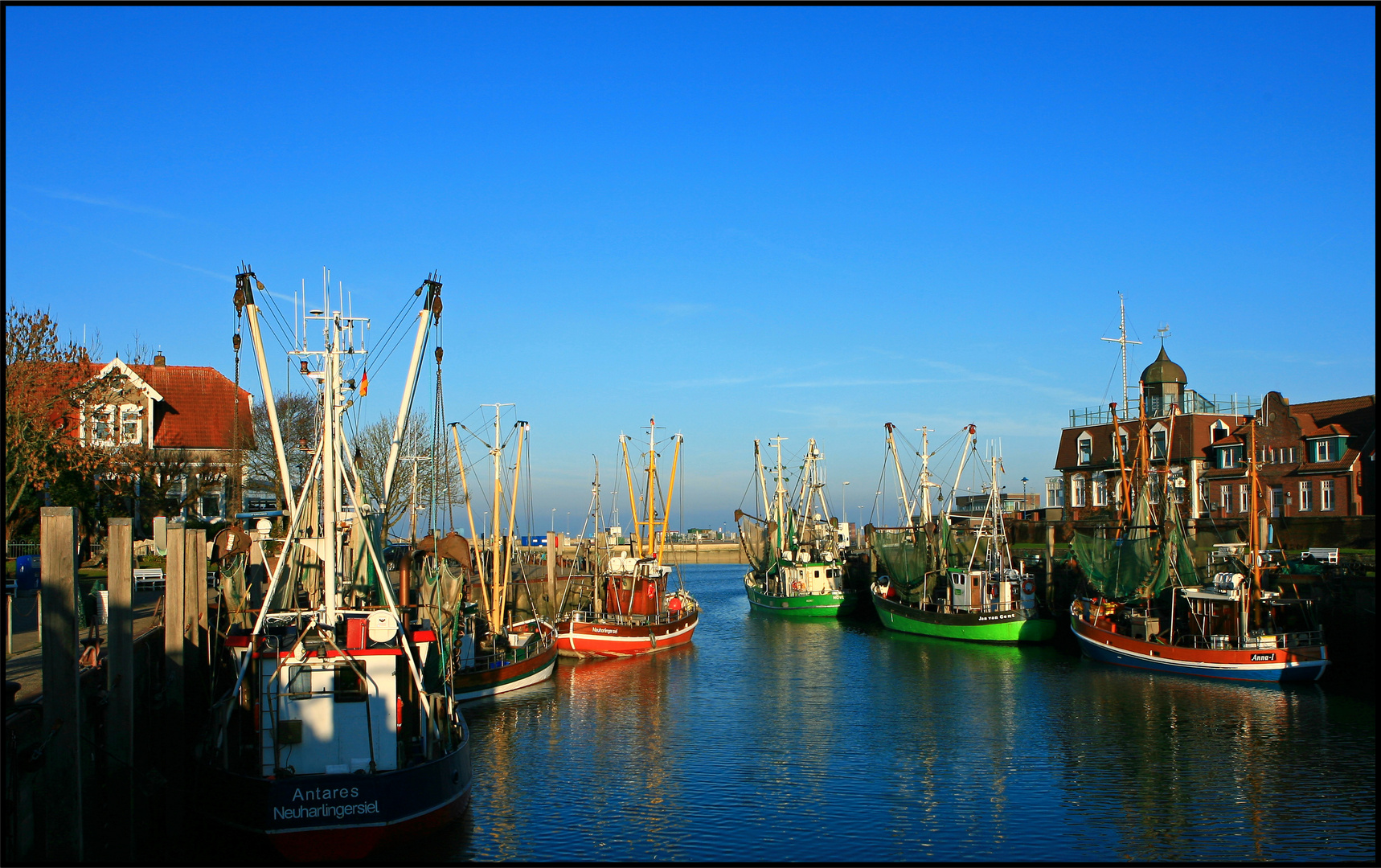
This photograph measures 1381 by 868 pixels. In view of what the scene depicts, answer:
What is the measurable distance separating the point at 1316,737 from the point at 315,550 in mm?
27817

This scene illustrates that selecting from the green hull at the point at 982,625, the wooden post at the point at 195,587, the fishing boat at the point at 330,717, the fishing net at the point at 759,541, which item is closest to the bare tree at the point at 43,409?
the wooden post at the point at 195,587

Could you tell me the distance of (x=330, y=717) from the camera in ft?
66.5

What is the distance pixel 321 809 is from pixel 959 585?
46157 mm

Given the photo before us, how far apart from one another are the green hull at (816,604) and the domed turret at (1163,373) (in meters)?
28.4

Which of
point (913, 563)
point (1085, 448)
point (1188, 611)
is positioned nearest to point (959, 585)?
point (913, 563)

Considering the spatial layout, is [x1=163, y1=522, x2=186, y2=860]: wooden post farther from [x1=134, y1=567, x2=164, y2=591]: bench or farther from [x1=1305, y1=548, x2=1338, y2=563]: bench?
[x1=1305, y1=548, x2=1338, y2=563]: bench

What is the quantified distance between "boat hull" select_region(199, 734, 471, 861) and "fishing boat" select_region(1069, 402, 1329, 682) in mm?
33456

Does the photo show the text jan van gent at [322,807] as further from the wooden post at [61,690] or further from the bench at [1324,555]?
the bench at [1324,555]

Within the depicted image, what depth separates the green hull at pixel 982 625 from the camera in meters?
55.1

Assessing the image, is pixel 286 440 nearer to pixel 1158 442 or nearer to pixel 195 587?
pixel 195 587

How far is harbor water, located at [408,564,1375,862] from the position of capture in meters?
22.0

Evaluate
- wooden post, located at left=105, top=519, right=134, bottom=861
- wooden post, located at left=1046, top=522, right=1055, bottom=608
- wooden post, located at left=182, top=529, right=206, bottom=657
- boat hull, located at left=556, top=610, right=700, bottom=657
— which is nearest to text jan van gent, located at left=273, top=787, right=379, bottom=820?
wooden post, located at left=105, top=519, right=134, bottom=861

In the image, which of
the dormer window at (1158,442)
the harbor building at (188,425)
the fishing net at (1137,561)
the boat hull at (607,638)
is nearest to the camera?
the fishing net at (1137,561)

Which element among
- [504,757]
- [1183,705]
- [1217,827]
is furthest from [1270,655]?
[504,757]
